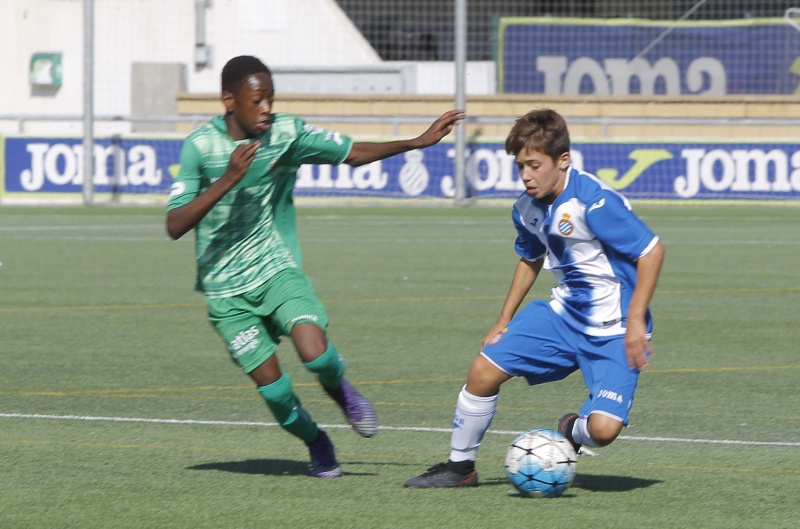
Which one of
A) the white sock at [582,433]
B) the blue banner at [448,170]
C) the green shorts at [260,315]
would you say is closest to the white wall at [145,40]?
the blue banner at [448,170]

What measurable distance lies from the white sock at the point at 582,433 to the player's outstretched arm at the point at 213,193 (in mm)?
1653

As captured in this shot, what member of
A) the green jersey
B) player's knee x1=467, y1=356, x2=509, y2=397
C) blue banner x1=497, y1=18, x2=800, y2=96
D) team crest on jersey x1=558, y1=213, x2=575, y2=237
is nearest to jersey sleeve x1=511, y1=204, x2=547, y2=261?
team crest on jersey x1=558, y1=213, x2=575, y2=237

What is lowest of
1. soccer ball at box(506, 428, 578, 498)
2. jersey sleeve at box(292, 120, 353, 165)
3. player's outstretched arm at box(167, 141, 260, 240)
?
soccer ball at box(506, 428, 578, 498)

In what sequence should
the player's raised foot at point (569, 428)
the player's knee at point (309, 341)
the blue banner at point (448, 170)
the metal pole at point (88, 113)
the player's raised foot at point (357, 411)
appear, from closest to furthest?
the player's knee at point (309, 341) → the player's raised foot at point (569, 428) → the player's raised foot at point (357, 411) → the blue banner at point (448, 170) → the metal pole at point (88, 113)

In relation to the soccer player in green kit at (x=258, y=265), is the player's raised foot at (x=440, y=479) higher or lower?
lower

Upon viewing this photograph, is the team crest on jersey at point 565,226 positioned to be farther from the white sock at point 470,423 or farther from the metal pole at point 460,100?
the metal pole at point 460,100

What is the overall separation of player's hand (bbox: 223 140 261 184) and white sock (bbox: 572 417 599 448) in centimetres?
165

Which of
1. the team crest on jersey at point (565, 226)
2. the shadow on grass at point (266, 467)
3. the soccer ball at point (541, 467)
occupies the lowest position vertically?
the shadow on grass at point (266, 467)

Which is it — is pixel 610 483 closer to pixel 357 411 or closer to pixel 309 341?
pixel 357 411

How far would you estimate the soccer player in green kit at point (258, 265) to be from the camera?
644 centimetres

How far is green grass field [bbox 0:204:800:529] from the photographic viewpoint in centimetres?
587

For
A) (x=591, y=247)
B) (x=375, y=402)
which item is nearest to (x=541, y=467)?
(x=591, y=247)

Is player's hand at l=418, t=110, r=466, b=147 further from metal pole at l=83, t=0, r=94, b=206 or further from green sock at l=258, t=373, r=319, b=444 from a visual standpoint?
metal pole at l=83, t=0, r=94, b=206

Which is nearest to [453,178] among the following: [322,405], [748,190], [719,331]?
[748,190]
